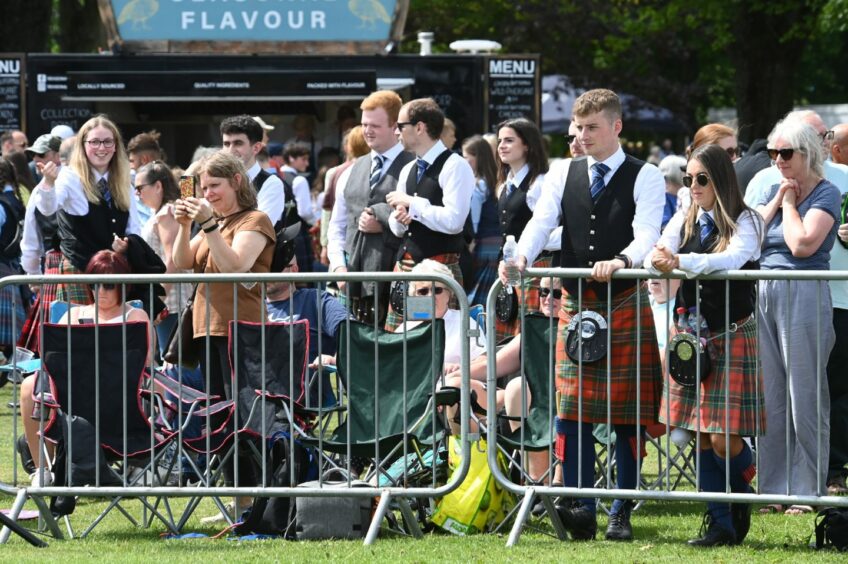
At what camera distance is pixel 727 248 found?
654 centimetres

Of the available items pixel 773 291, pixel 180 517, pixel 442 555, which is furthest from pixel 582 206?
pixel 180 517

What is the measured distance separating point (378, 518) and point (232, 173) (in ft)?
6.56

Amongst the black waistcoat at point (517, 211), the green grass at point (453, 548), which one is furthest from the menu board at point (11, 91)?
the green grass at point (453, 548)

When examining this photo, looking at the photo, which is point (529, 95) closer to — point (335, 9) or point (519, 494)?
point (335, 9)

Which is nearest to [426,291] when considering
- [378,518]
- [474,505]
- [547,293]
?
[547,293]

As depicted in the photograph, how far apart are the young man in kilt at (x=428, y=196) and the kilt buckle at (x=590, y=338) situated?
2.01 metres

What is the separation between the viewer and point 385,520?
7117 millimetres

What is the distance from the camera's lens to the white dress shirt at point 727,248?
20.8ft

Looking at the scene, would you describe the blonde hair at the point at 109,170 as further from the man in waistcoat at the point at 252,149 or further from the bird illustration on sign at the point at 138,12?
the bird illustration on sign at the point at 138,12

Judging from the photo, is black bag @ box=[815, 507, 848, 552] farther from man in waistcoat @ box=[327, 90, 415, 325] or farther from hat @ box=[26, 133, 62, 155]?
hat @ box=[26, 133, 62, 155]

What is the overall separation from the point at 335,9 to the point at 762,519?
10.5 metres

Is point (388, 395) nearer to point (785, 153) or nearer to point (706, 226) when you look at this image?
point (706, 226)

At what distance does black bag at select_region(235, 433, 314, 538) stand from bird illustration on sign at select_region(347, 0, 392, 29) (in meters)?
10.1

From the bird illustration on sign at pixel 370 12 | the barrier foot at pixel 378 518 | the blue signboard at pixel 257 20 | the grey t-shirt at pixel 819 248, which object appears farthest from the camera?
the bird illustration on sign at pixel 370 12
